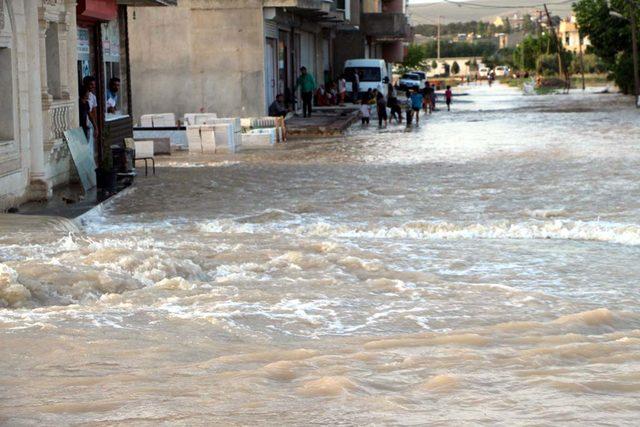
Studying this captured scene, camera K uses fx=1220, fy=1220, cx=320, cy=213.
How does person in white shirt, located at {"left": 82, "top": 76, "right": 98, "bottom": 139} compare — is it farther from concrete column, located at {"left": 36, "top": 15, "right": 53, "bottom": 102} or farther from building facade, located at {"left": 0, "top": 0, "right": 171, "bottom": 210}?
concrete column, located at {"left": 36, "top": 15, "right": 53, "bottom": 102}

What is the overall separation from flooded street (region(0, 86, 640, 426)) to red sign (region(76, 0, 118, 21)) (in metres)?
3.10

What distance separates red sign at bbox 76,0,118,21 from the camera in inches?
775

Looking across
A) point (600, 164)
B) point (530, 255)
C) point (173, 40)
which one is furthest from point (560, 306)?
point (173, 40)

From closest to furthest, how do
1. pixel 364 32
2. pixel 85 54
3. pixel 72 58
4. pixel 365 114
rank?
pixel 72 58 < pixel 85 54 < pixel 365 114 < pixel 364 32

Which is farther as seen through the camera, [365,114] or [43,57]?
[365,114]

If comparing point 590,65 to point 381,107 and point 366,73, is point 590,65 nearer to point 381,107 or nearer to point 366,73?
point 366,73

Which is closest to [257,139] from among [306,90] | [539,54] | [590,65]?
[306,90]

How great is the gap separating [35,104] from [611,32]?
4777 centimetres

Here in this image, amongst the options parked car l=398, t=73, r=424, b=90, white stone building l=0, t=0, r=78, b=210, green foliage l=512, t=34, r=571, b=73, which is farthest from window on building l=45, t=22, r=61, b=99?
green foliage l=512, t=34, r=571, b=73

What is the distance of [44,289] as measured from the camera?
10.8 meters

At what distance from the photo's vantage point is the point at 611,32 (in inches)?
2376

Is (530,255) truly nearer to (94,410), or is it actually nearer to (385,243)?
(385,243)

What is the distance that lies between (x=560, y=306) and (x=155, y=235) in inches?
231

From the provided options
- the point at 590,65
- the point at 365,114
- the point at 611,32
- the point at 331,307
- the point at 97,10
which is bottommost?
the point at 331,307
